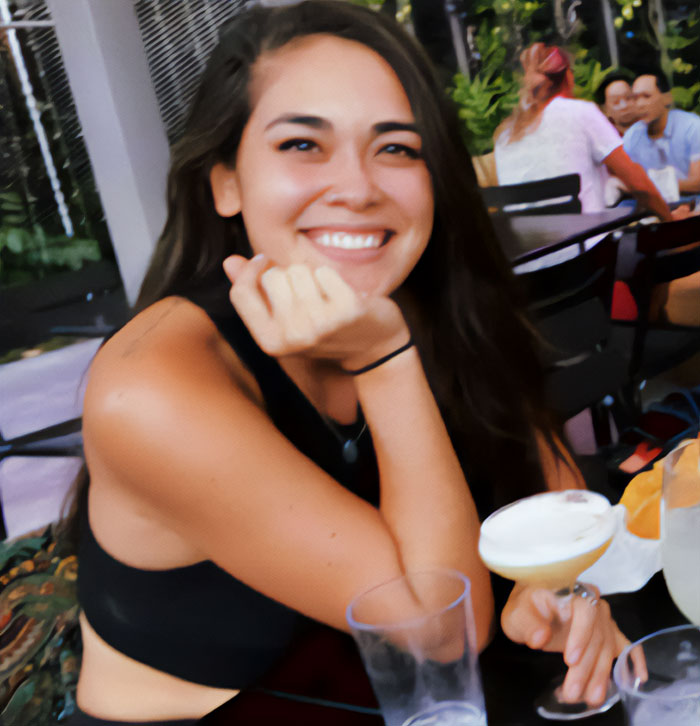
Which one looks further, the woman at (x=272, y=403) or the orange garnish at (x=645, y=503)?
the orange garnish at (x=645, y=503)

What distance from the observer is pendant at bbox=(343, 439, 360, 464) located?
979 millimetres

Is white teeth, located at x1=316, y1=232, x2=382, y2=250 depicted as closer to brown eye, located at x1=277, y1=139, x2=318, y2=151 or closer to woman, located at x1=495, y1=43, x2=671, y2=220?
brown eye, located at x1=277, y1=139, x2=318, y2=151

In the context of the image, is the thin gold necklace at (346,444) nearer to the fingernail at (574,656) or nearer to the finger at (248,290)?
the finger at (248,290)

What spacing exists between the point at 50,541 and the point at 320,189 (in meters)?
0.50

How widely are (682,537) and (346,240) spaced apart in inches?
18.8

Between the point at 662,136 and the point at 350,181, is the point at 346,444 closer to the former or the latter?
the point at 350,181

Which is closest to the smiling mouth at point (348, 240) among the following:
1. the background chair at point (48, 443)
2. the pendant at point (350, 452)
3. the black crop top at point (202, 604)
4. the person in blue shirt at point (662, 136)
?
the black crop top at point (202, 604)

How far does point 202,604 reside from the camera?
0.93m

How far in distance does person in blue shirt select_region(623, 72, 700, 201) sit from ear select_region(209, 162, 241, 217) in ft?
1.90

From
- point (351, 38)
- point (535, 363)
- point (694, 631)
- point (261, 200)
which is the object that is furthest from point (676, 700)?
point (351, 38)

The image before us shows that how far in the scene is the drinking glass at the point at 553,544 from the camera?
764mm

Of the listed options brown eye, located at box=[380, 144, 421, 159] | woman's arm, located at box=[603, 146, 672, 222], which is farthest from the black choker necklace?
woman's arm, located at box=[603, 146, 672, 222]

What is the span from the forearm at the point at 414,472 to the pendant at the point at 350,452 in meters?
0.06

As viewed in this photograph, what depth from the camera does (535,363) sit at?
1.14 metres
